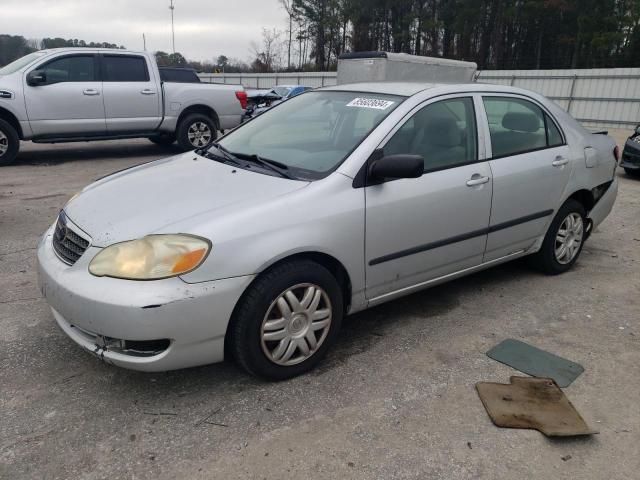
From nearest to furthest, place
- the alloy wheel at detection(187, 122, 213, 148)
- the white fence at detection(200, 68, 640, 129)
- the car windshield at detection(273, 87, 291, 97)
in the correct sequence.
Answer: the alloy wheel at detection(187, 122, 213, 148) → the white fence at detection(200, 68, 640, 129) → the car windshield at detection(273, 87, 291, 97)

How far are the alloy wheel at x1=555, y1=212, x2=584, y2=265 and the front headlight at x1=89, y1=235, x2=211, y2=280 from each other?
3.14 meters

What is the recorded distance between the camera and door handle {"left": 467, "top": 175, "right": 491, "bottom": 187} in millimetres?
3504

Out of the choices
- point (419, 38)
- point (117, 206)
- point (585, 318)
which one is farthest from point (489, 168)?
point (419, 38)

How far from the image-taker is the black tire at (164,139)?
10.5 meters

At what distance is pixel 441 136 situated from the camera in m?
3.49

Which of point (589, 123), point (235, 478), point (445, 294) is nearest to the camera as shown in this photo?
point (235, 478)

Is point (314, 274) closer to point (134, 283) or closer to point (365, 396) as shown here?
point (365, 396)

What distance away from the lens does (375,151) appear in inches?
122

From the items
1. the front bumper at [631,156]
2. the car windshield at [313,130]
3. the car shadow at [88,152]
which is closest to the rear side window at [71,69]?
the car shadow at [88,152]

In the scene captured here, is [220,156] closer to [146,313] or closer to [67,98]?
[146,313]

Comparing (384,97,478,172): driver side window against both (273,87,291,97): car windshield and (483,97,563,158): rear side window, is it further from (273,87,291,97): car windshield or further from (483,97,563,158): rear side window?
(273,87,291,97): car windshield

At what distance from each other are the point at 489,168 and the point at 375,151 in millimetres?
993

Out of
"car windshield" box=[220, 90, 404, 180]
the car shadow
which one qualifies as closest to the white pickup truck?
the car shadow

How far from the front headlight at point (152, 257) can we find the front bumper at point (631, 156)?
905cm
